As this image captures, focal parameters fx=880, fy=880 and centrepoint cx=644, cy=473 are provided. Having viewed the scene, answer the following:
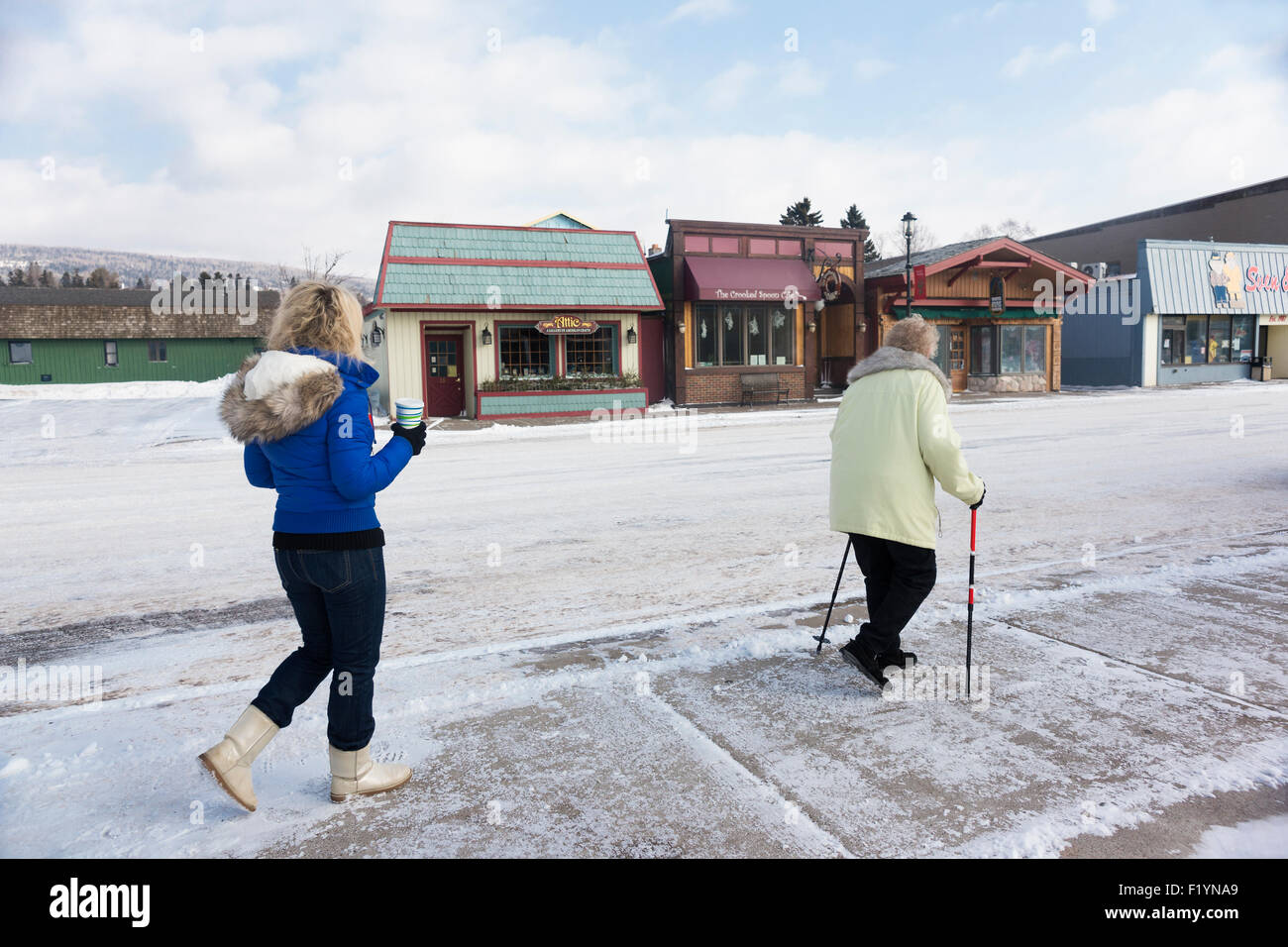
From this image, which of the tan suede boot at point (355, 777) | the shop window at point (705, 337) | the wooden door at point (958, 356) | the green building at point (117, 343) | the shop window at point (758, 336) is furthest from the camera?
the green building at point (117, 343)

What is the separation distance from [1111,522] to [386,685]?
6.71 meters

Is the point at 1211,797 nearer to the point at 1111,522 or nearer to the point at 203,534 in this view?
the point at 1111,522

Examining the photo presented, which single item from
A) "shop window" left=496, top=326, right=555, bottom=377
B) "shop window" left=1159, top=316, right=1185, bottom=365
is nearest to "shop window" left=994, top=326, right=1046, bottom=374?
"shop window" left=1159, top=316, right=1185, bottom=365

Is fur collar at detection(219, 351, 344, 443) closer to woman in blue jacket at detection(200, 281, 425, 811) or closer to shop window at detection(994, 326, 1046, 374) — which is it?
woman in blue jacket at detection(200, 281, 425, 811)

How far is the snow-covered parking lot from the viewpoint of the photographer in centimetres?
301

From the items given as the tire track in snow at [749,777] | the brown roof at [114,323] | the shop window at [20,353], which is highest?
the brown roof at [114,323]

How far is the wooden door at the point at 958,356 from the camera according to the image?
30870 millimetres

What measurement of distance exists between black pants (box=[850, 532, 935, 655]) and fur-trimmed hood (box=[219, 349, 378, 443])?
8.27ft

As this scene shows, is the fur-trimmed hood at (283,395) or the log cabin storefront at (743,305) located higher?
the log cabin storefront at (743,305)

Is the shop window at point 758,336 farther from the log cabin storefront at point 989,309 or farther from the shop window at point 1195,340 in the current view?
the shop window at point 1195,340

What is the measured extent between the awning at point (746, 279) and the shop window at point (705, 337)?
23.1 inches

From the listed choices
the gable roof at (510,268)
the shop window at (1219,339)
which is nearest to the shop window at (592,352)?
the gable roof at (510,268)

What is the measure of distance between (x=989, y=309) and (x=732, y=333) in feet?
32.6

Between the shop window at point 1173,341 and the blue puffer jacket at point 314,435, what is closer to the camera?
the blue puffer jacket at point 314,435
